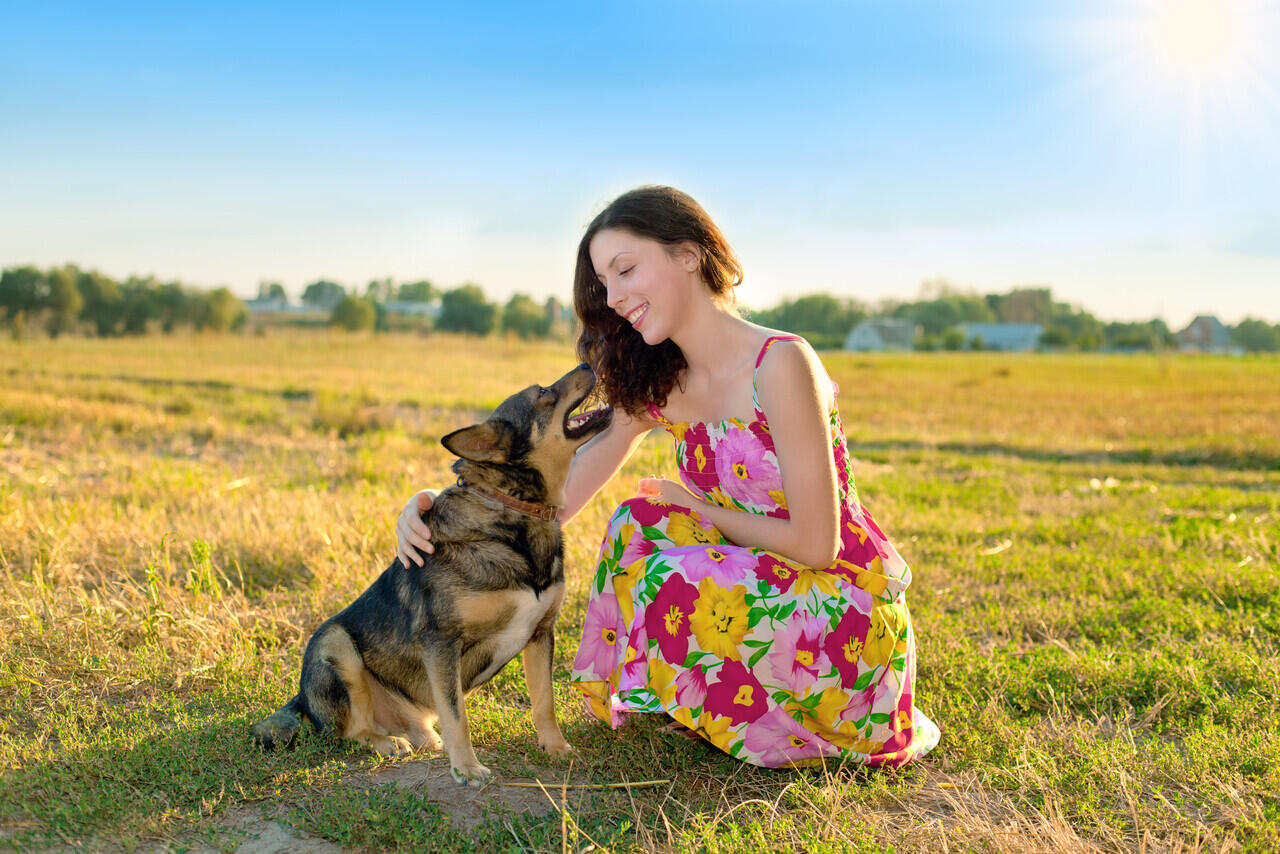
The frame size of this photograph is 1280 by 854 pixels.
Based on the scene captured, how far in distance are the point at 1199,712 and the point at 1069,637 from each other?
1.12 meters

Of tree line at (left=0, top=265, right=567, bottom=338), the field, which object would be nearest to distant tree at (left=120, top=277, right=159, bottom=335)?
tree line at (left=0, top=265, right=567, bottom=338)

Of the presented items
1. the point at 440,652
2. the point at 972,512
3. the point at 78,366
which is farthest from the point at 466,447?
the point at 78,366

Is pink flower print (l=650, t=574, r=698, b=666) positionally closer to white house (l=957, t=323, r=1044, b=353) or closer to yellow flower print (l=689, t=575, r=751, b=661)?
yellow flower print (l=689, t=575, r=751, b=661)

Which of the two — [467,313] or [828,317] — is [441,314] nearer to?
[467,313]

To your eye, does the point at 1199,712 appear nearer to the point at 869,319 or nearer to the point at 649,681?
the point at 649,681

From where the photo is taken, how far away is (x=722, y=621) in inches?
124

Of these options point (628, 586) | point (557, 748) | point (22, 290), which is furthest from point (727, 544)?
point (22, 290)

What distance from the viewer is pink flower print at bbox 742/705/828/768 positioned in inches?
126

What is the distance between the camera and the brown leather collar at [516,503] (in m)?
3.49

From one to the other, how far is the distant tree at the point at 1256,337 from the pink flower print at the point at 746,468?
178 feet

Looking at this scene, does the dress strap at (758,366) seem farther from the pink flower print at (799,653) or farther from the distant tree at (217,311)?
the distant tree at (217,311)

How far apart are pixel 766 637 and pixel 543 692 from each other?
3.23ft

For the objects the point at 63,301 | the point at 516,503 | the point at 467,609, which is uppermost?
the point at 63,301

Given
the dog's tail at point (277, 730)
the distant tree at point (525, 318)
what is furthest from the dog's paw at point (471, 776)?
the distant tree at point (525, 318)
